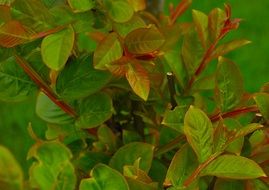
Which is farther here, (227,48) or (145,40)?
(227,48)

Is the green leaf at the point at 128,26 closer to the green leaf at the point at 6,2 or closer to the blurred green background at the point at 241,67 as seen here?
the green leaf at the point at 6,2

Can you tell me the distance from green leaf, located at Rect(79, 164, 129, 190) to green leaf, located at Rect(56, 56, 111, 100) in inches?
10.5

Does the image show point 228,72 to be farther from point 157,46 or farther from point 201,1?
point 201,1

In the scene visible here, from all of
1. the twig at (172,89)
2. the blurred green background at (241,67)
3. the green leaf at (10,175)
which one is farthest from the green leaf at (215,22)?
the blurred green background at (241,67)

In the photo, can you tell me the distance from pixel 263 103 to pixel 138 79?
0.77 feet

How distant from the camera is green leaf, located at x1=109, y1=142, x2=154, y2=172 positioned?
42.0 inches

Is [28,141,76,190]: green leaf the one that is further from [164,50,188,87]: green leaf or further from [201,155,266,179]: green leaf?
[164,50,188,87]: green leaf

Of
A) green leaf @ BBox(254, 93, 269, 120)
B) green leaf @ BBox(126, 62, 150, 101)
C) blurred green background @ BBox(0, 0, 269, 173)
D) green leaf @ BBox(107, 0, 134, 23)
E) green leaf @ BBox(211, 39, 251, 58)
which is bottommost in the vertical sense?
blurred green background @ BBox(0, 0, 269, 173)

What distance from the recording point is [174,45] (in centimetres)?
133

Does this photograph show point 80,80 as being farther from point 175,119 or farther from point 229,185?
point 229,185

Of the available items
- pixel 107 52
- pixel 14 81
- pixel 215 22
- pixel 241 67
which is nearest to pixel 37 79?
pixel 14 81

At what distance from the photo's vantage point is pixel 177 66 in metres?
1.28

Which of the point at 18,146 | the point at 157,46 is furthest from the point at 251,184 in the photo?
the point at 18,146

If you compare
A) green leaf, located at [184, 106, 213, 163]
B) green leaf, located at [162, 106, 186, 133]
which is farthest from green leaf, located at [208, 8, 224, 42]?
green leaf, located at [184, 106, 213, 163]
